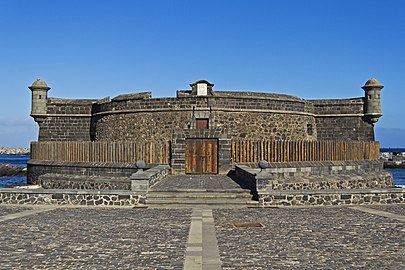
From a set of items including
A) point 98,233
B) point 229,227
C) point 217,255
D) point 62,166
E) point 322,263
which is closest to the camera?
point 322,263

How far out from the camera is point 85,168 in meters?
21.0

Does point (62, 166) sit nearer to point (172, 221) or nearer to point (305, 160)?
point (305, 160)

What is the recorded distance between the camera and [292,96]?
27.5 m

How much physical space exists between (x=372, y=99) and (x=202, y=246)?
24.7 metres

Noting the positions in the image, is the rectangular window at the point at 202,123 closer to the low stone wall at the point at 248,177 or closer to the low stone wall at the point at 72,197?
the low stone wall at the point at 248,177

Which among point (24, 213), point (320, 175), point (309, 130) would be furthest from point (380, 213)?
point (309, 130)

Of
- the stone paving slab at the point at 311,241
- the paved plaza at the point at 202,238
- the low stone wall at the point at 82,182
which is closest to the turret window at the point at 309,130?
the low stone wall at the point at 82,182

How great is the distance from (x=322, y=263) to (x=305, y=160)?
14.5 metres

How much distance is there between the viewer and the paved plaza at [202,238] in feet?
20.6

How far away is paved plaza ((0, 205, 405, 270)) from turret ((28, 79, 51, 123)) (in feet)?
60.0

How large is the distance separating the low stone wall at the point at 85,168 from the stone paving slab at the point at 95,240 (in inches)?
325

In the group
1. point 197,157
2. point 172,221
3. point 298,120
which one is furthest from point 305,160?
point 172,221

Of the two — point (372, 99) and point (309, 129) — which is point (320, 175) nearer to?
point (309, 129)

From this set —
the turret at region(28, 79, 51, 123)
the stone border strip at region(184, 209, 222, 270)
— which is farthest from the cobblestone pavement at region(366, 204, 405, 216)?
the turret at region(28, 79, 51, 123)
